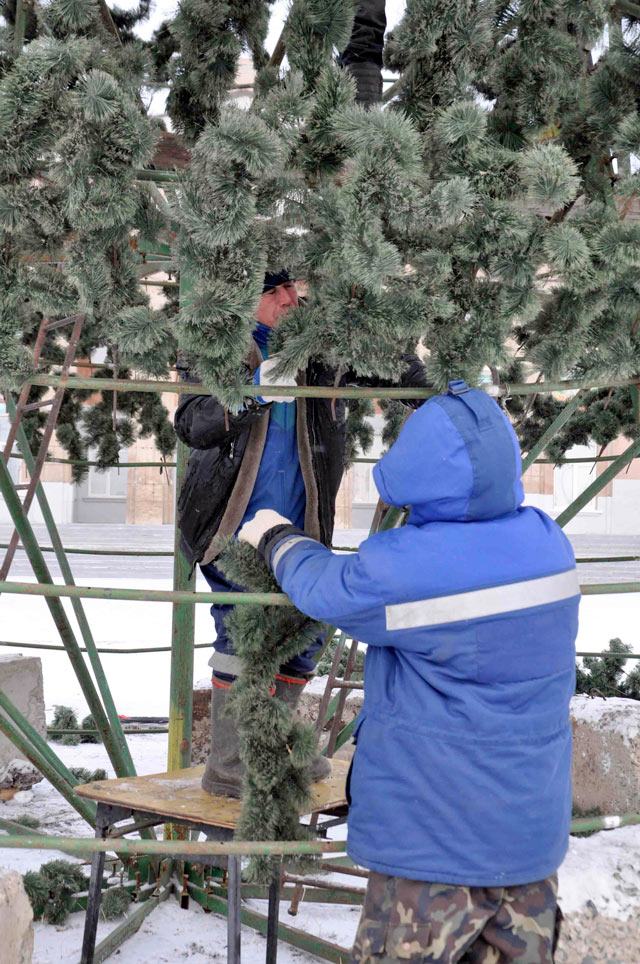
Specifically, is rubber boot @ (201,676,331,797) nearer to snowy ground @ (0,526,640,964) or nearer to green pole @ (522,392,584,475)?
snowy ground @ (0,526,640,964)

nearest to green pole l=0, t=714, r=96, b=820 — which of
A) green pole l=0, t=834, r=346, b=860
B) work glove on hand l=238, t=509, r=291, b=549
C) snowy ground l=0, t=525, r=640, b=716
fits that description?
green pole l=0, t=834, r=346, b=860

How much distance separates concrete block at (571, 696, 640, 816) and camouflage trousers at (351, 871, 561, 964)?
1948 mm

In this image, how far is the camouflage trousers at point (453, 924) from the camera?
57.7 inches

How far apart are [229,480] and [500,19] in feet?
3.65

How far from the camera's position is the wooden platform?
2029 mm

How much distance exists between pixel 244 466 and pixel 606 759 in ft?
6.88

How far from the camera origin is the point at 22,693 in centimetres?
459

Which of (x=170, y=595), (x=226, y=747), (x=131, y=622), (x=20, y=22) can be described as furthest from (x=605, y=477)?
(x=131, y=622)

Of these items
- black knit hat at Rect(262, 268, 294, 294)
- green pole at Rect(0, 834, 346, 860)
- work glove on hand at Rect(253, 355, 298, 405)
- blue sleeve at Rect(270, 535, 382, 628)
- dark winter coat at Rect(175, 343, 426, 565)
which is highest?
black knit hat at Rect(262, 268, 294, 294)

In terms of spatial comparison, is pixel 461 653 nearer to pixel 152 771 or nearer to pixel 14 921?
pixel 14 921

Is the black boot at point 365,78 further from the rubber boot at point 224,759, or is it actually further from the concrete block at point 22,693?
the concrete block at point 22,693

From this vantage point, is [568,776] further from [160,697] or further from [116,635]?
[116,635]

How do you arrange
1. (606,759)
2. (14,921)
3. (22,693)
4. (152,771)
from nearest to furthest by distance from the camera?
1. (14,921)
2. (606,759)
3. (152,771)
4. (22,693)

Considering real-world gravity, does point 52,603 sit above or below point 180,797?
above
